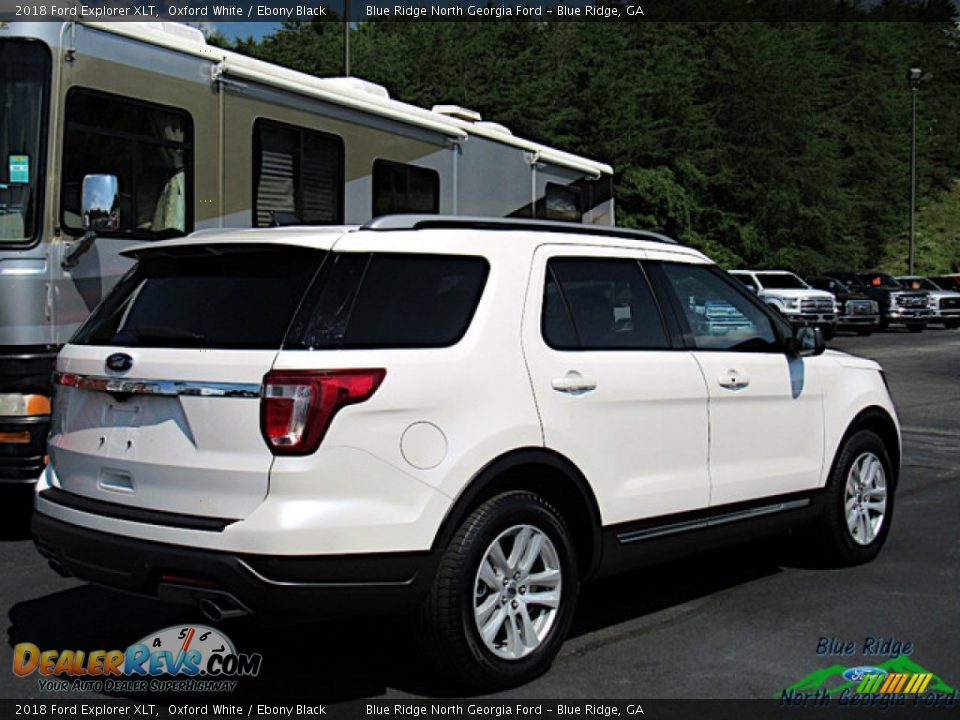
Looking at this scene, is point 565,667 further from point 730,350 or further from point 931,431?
point 931,431

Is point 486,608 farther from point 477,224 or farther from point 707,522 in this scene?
point 477,224

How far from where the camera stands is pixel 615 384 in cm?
492

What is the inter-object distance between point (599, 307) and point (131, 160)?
389cm

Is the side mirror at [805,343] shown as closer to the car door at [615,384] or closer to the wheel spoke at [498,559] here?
the car door at [615,384]

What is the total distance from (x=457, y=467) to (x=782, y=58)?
5425cm

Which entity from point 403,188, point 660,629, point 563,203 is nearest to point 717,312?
point 660,629

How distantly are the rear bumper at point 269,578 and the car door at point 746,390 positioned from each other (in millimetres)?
1889

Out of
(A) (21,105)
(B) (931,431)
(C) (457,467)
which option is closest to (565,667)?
(C) (457,467)

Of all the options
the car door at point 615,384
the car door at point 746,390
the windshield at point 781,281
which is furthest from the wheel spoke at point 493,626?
the windshield at point 781,281

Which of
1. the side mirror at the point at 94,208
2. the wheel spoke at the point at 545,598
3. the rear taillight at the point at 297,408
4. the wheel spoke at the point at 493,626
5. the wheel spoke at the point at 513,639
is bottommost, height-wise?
the wheel spoke at the point at 513,639

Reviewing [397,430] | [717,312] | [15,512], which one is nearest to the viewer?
[397,430]

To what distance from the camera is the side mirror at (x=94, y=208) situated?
6.92 m

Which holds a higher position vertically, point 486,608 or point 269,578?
point 269,578

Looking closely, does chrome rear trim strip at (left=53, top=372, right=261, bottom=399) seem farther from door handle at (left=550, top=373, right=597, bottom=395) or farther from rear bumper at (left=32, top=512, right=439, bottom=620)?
door handle at (left=550, top=373, right=597, bottom=395)
